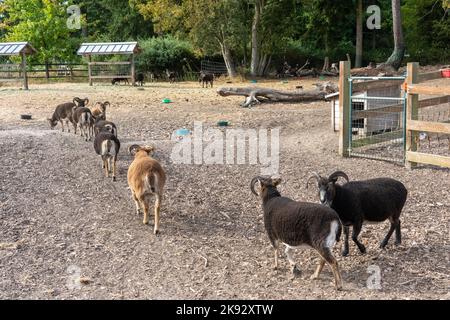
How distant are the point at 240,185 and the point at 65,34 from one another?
36379 mm

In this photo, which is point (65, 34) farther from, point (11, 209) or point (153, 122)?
point (11, 209)

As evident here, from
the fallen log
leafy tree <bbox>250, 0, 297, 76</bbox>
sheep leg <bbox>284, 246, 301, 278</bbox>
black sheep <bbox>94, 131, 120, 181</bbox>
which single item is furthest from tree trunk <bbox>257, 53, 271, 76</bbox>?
sheep leg <bbox>284, 246, 301, 278</bbox>

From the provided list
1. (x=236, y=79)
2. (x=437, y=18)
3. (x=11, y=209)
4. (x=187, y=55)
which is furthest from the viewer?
(x=437, y=18)

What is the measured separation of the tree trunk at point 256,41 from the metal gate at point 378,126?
23747 millimetres

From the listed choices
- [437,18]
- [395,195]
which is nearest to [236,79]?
[437,18]

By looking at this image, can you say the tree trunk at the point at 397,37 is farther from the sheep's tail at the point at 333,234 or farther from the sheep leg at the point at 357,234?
the sheep's tail at the point at 333,234

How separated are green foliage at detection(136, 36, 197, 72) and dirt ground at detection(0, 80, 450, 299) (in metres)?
26.8

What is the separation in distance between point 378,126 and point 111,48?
22224mm

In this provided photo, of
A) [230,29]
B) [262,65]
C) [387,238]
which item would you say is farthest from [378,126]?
[262,65]

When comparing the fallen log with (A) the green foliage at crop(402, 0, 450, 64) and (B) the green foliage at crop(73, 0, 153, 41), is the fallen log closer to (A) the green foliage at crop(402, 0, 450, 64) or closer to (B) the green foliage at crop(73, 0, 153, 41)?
(A) the green foliage at crop(402, 0, 450, 64)

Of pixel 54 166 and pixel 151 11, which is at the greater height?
pixel 151 11

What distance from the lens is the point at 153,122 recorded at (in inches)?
661

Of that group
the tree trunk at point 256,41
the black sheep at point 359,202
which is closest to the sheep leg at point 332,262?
the black sheep at point 359,202

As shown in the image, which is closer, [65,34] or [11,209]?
[11,209]
